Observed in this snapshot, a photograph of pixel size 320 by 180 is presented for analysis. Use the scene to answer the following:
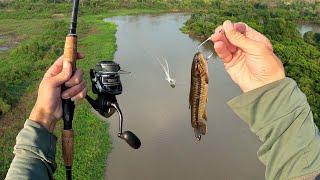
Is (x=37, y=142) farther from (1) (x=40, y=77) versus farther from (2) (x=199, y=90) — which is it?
(1) (x=40, y=77)

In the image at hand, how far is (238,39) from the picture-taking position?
184 centimetres

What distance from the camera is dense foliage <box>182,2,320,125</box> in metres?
15.4

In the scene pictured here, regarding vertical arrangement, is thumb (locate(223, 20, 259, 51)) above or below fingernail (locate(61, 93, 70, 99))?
above

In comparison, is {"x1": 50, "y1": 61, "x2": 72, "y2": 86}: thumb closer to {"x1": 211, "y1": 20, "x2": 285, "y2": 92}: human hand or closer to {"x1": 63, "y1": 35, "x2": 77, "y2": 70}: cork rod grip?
{"x1": 63, "y1": 35, "x2": 77, "y2": 70}: cork rod grip

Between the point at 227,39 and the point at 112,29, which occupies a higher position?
the point at 227,39

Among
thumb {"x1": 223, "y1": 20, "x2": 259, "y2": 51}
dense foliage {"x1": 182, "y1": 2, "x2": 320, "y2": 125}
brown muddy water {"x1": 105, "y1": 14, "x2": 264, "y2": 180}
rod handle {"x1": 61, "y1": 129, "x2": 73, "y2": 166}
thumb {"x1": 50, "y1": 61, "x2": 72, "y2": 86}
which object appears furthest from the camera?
dense foliage {"x1": 182, "y1": 2, "x2": 320, "y2": 125}

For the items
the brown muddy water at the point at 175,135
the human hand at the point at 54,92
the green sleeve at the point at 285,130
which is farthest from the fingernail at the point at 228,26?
the brown muddy water at the point at 175,135

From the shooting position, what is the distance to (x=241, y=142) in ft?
38.1

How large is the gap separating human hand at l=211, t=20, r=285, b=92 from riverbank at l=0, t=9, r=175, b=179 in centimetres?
779

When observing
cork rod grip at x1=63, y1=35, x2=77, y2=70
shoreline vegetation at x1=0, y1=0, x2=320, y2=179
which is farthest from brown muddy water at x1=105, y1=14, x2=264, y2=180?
cork rod grip at x1=63, y1=35, x2=77, y2=70

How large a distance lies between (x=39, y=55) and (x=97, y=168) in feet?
41.4

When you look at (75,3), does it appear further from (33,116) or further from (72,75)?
(33,116)

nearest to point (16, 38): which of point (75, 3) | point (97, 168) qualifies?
point (97, 168)

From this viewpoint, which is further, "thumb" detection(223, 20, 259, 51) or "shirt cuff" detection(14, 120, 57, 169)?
"thumb" detection(223, 20, 259, 51)
